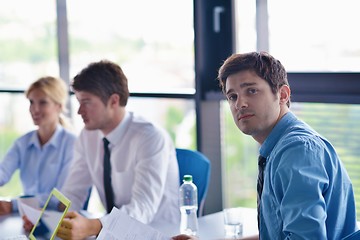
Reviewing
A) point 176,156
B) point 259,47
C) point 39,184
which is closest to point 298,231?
point 176,156


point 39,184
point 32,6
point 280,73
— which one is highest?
point 32,6

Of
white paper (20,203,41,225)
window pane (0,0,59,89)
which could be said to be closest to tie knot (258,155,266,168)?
white paper (20,203,41,225)

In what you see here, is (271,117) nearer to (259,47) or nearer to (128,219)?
(128,219)

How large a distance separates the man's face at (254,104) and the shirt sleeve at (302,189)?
0.22 meters

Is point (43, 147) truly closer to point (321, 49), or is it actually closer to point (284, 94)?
point (321, 49)

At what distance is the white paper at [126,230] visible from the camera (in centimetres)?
229

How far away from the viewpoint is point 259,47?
12.3 feet

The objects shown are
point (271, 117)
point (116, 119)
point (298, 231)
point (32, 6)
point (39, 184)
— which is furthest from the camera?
point (32, 6)

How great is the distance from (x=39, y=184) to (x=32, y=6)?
1.78 meters

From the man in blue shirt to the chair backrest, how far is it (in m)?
0.89

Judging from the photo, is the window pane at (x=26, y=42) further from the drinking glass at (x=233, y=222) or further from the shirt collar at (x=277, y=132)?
the shirt collar at (x=277, y=132)

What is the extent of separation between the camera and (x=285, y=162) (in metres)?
1.97

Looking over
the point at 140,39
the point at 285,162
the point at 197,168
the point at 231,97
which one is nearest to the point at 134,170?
the point at 197,168

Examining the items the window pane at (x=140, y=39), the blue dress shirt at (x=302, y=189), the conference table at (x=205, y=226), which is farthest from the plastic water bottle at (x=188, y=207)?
the window pane at (x=140, y=39)
